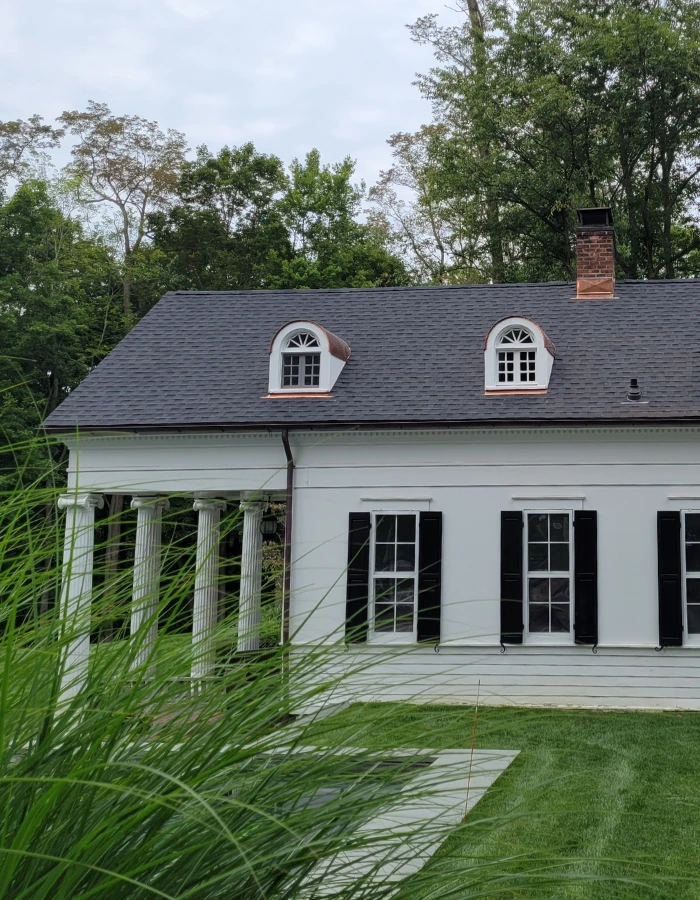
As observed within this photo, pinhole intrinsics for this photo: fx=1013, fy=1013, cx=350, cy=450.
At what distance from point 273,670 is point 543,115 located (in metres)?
25.3

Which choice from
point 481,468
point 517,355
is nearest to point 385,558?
point 481,468

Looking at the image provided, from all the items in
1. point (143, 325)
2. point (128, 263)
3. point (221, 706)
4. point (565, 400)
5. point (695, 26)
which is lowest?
point (221, 706)

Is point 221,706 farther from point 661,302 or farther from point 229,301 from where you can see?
point 229,301

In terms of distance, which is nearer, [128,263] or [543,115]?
[543,115]

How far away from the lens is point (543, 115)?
25.2 m

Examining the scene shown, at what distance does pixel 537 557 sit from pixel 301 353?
4740mm

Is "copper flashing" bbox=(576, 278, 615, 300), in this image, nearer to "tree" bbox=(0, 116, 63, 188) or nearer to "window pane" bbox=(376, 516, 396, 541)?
"window pane" bbox=(376, 516, 396, 541)

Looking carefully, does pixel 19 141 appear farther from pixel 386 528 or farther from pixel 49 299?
pixel 386 528

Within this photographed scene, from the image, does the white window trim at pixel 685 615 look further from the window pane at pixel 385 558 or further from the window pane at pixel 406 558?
the window pane at pixel 385 558

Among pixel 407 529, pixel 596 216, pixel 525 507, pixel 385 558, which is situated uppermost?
pixel 596 216

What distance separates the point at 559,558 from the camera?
46.3 feet

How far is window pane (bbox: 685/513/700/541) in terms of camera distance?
13.9m

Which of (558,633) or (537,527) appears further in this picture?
(537,527)

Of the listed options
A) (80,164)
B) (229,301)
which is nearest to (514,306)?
(229,301)
